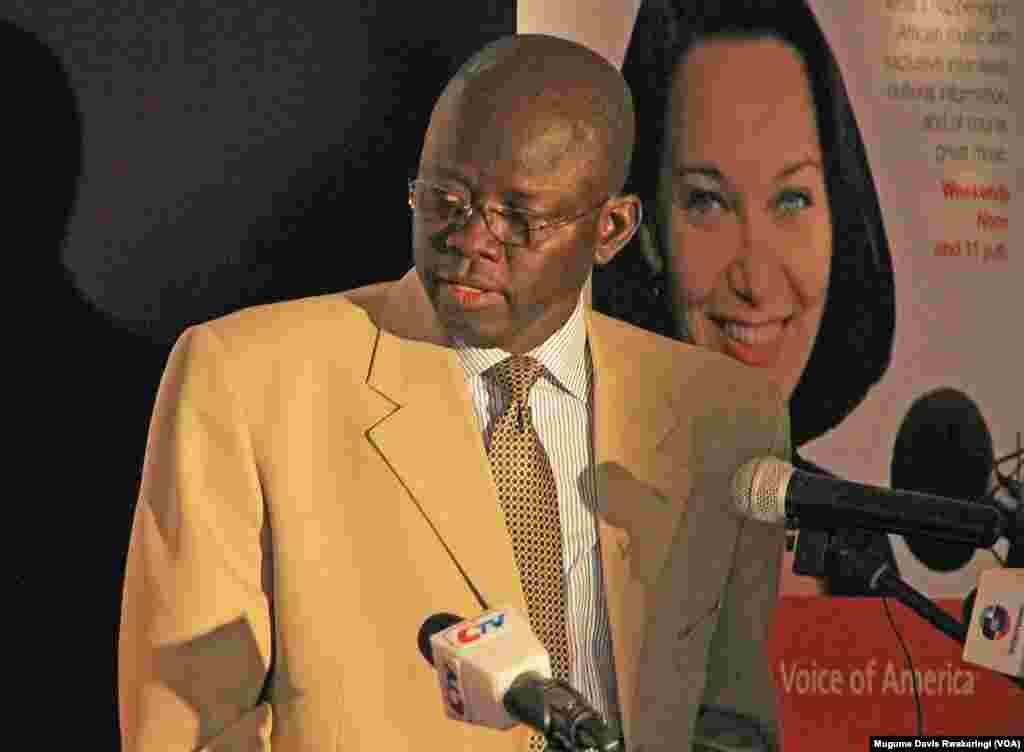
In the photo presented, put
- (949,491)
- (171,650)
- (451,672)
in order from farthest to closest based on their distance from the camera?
(949,491) < (171,650) < (451,672)

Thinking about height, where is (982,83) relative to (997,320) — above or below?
above

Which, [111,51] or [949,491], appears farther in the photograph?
[949,491]

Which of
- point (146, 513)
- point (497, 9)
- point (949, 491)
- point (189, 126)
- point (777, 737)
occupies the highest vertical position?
point (497, 9)

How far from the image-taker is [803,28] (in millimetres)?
3418

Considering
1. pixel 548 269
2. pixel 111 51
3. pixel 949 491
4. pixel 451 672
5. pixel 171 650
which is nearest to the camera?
pixel 451 672

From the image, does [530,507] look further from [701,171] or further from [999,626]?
[701,171]

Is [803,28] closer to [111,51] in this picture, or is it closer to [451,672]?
[111,51]

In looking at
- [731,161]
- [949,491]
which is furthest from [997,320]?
[731,161]

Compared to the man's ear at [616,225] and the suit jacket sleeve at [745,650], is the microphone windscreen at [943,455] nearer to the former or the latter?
the suit jacket sleeve at [745,650]

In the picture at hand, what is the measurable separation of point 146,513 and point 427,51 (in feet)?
3.90

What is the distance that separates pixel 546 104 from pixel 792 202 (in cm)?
103

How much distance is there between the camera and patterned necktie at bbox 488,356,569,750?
2.61 meters

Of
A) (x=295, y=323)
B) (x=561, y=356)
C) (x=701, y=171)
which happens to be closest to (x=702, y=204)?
(x=701, y=171)

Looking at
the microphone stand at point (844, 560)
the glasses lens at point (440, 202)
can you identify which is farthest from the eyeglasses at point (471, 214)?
the microphone stand at point (844, 560)
